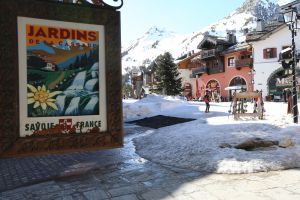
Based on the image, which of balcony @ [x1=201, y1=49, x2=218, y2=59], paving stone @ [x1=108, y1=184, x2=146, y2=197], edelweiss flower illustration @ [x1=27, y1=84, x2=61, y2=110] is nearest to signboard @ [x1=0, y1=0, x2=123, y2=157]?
edelweiss flower illustration @ [x1=27, y1=84, x2=61, y2=110]

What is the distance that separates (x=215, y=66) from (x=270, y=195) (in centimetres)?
5099

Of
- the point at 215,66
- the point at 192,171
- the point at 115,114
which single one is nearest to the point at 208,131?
the point at 192,171

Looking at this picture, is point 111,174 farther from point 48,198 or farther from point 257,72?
point 257,72

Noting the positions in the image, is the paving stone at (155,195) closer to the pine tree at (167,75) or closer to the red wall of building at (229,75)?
the red wall of building at (229,75)

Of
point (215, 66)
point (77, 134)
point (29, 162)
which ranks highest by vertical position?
point (215, 66)

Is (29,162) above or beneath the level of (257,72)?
beneath

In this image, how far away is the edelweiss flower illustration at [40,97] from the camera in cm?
318

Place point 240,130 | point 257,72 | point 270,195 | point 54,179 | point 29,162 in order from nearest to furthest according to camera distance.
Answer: point 270,195 → point 54,179 → point 29,162 → point 240,130 → point 257,72

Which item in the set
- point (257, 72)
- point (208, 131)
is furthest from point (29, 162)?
point (257, 72)

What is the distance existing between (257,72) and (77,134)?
44.6m

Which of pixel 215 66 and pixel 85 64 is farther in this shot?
pixel 215 66

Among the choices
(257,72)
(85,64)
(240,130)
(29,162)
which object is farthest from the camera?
(257,72)

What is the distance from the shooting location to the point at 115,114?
3.56 metres

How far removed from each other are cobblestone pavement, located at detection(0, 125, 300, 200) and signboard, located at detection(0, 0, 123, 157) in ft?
8.28
